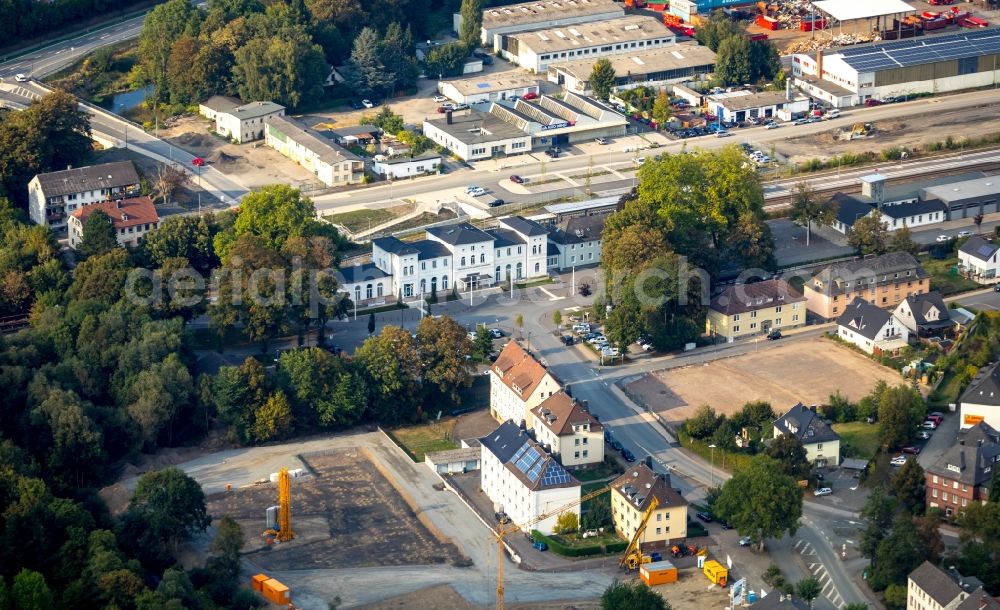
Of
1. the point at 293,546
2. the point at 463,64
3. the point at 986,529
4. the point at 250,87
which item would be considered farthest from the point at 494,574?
the point at 463,64

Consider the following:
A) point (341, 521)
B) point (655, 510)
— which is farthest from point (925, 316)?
point (341, 521)

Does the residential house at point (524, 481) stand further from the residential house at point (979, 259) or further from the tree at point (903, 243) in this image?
the residential house at point (979, 259)

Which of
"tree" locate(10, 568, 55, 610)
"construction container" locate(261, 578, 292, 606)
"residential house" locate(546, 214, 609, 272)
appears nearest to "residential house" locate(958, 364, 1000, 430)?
"residential house" locate(546, 214, 609, 272)

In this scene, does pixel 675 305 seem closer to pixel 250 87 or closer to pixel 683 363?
pixel 683 363

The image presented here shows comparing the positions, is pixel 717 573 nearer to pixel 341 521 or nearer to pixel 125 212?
pixel 341 521

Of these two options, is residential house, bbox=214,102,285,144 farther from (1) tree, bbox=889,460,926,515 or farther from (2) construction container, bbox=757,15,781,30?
(1) tree, bbox=889,460,926,515
